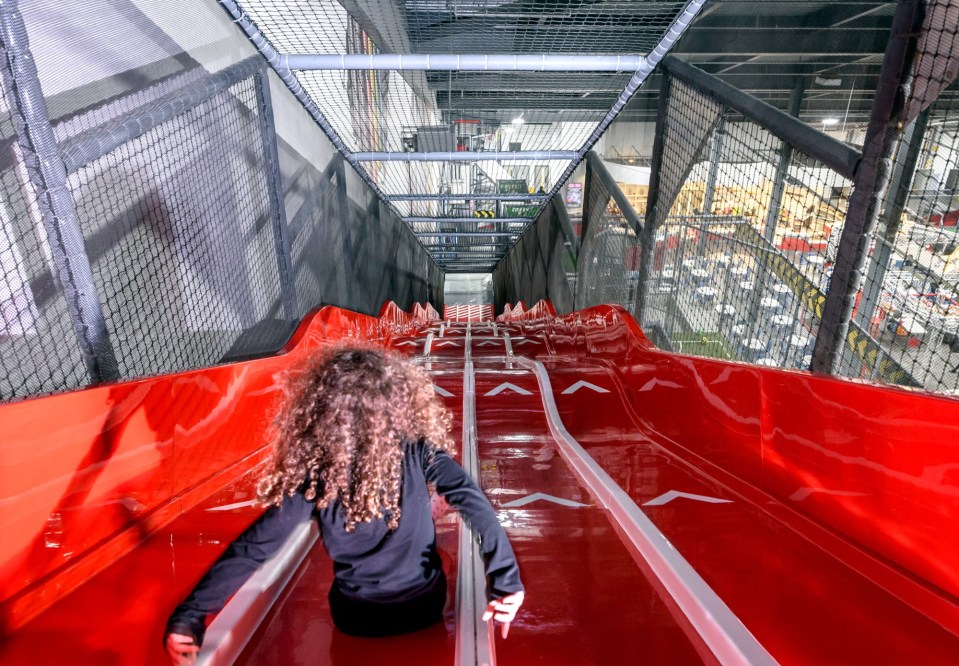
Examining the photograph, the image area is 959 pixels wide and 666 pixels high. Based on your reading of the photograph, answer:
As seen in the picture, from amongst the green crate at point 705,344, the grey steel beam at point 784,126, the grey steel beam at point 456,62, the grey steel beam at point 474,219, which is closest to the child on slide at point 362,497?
the grey steel beam at point 784,126

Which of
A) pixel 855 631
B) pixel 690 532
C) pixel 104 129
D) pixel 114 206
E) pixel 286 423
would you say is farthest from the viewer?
pixel 114 206

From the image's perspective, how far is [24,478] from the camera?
5.29ft

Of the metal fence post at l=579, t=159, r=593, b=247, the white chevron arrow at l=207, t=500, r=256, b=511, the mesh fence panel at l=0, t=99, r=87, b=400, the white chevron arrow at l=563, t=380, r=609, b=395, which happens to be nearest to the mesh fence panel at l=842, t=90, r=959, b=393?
the white chevron arrow at l=563, t=380, r=609, b=395

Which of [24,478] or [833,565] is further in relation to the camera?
[833,565]

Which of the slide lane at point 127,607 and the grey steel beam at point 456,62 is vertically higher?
the grey steel beam at point 456,62

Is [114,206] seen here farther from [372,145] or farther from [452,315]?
[452,315]

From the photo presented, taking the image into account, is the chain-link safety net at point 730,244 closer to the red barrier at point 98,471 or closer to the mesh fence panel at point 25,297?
the red barrier at point 98,471

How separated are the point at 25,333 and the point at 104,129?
101 cm

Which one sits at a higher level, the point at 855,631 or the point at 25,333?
the point at 25,333

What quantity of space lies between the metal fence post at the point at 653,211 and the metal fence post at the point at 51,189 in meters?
4.47

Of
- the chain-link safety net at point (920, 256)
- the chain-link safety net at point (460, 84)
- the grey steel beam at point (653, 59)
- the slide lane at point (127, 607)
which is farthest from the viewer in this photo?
the chain-link safety net at point (460, 84)

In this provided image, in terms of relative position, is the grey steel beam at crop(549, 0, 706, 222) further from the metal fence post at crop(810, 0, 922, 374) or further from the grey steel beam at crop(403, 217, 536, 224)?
the grey steel beam at crop(403, 217, 536, 224)

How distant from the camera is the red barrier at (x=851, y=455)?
1592mm

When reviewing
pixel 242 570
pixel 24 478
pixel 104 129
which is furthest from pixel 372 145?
pixel 242 570
